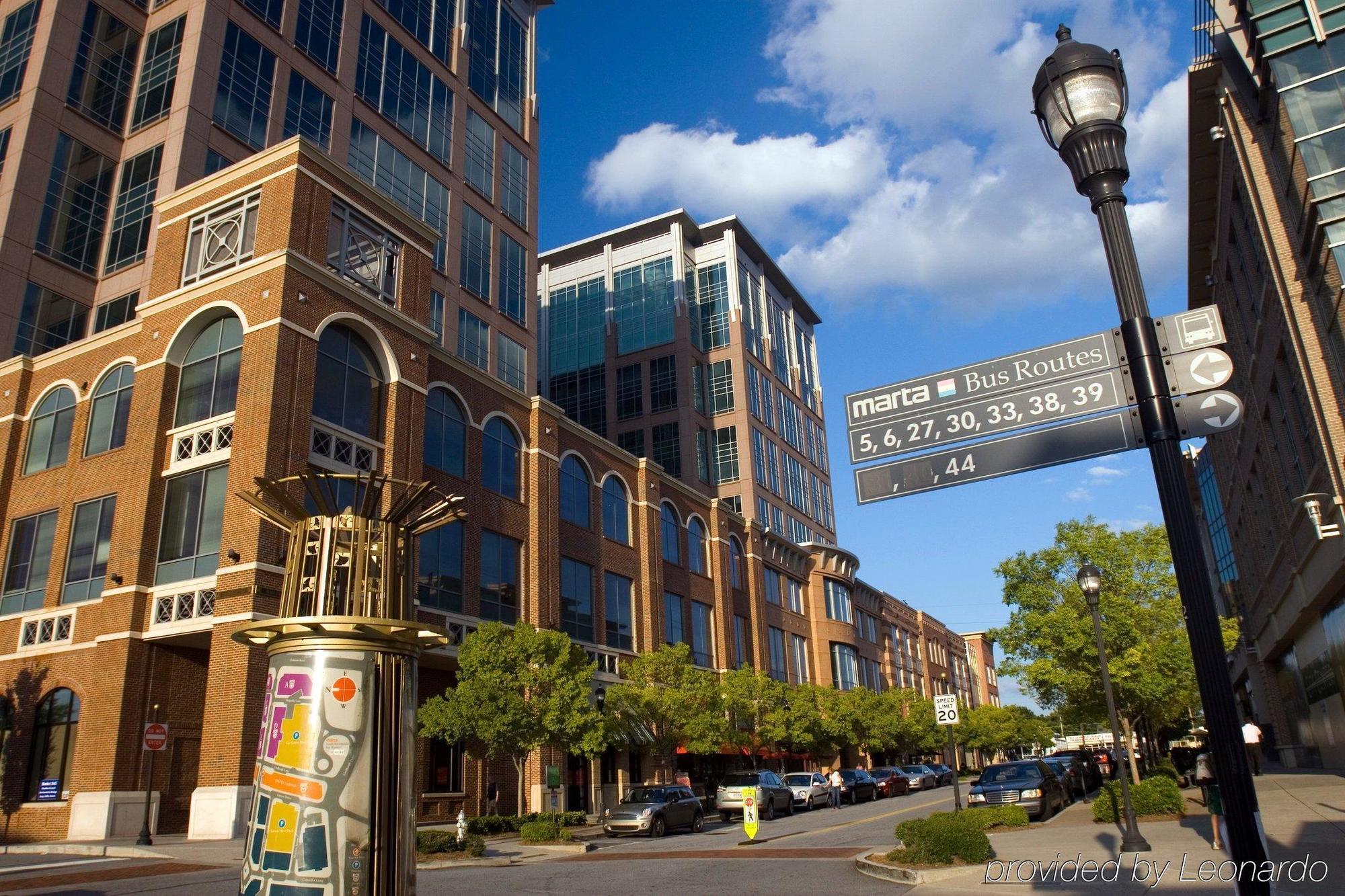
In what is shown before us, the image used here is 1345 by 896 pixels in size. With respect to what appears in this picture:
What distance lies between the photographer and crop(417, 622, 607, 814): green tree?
2564 centimetres

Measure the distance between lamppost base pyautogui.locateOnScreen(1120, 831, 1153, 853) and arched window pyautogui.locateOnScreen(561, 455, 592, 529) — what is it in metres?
26.9

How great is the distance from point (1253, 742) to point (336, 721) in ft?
89.3

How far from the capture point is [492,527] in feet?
112

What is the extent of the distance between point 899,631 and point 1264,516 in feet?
177

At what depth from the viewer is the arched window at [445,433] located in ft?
104

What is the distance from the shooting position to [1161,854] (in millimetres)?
14398

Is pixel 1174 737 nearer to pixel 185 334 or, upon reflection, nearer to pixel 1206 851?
pixel 1206 851

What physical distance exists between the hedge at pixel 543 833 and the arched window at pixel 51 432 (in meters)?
19.2

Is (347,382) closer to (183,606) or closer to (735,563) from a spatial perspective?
(183,606)

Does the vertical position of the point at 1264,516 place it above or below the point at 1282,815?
above

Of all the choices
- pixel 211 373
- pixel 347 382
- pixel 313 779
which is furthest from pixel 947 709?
pixel 211 373

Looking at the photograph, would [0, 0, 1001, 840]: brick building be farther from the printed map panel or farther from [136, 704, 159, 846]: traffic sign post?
the printed map panel

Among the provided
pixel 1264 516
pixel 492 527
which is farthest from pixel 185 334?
pixel 1264 516

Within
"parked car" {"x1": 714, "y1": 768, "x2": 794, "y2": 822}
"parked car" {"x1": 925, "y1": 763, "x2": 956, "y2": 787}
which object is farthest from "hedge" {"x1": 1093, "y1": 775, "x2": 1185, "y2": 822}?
"parked car" {"x1": 925, "y1": 763, "x2": 956, "y2": 787}
